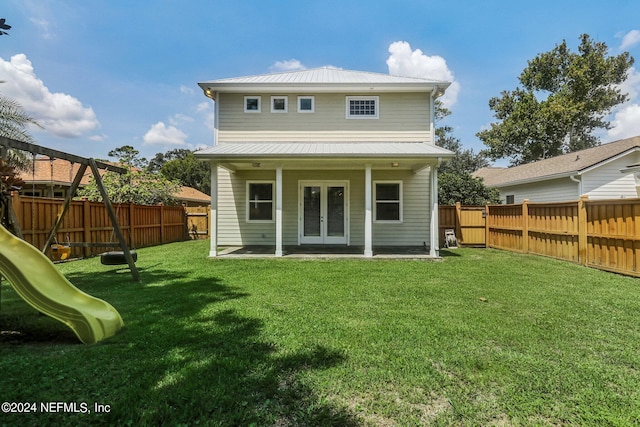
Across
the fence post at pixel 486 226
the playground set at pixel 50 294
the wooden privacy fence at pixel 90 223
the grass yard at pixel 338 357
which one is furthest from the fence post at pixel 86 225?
the fence post at pixel 486 226

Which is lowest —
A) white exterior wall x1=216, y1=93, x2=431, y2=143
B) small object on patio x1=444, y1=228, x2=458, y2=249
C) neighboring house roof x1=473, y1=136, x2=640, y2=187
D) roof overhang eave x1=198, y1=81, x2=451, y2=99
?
small object on patio x1=444, y1=228, x2=458, y2=249

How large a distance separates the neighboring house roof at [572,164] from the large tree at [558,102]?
8.71 m

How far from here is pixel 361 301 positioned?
15.6 ft

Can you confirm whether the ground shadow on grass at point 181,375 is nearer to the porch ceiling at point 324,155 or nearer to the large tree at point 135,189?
the porch ceiling at point 324,155

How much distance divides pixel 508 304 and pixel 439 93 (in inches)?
342

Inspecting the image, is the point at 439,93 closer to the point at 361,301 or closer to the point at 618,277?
the point at 618,277

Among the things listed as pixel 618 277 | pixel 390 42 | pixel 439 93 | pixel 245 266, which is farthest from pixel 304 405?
pixel 390 42

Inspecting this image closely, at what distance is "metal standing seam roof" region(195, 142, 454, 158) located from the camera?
8.56m

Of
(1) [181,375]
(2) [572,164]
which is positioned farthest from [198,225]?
(2) [572,164]

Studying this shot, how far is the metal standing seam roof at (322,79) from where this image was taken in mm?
10734

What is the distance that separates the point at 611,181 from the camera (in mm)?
13242

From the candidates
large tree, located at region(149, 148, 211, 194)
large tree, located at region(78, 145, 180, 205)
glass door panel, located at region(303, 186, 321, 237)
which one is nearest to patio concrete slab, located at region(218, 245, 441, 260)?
glass door panel, located at region(303, 186, 321, 237)

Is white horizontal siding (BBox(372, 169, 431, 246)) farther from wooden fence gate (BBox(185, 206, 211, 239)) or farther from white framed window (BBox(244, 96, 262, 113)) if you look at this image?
wooden fence gate (BBox(185, 206, 211, 239))

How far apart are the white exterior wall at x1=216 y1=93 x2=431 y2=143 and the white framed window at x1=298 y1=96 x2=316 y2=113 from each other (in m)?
0.11
